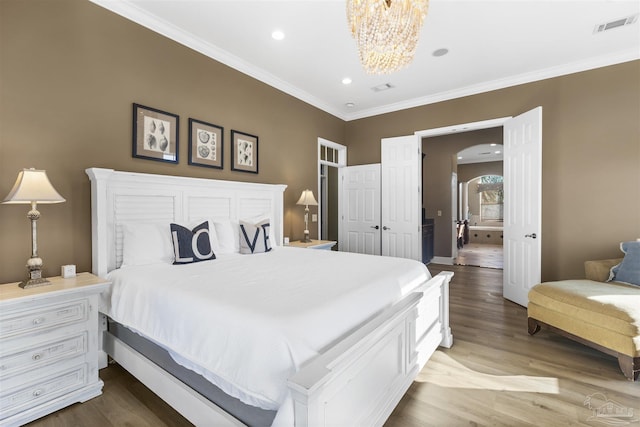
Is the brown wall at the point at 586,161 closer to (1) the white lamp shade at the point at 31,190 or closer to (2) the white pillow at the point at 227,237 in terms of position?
(2) the white pillow at the point at 227,237

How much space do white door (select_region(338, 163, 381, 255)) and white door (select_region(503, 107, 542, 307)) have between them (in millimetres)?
2034

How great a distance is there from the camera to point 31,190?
1883 mm

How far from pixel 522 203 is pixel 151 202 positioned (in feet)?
14.3

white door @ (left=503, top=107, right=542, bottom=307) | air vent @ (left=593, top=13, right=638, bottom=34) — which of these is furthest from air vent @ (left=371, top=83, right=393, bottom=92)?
air vent @ (left=593, top=13, right=638, bottom=34)

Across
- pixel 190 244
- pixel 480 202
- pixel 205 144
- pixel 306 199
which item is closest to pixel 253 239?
pixel 190 244

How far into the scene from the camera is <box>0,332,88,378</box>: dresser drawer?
5.59ft

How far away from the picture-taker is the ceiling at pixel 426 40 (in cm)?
272

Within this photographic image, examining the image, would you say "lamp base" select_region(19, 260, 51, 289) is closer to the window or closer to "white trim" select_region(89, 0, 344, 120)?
"white trim" select_region(89, 0, 344, 120)

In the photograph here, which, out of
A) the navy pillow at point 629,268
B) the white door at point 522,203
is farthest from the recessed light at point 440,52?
the navy pillow at point 629,268

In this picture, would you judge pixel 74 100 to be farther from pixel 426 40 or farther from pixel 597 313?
pixel 597 313

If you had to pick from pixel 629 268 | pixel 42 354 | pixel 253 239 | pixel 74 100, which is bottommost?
pixel 42 354

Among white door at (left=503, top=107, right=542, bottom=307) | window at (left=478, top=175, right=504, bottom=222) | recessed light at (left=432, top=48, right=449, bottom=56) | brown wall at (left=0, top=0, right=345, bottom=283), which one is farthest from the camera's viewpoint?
window at (left=478, top=175, right=504, bottom=222)

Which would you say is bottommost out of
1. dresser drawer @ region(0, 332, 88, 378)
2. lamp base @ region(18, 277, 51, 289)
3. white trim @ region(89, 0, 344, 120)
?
dresser drawer @ region(0, 332, 88, 378)

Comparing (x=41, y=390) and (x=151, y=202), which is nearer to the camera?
(x=41, y=390)
